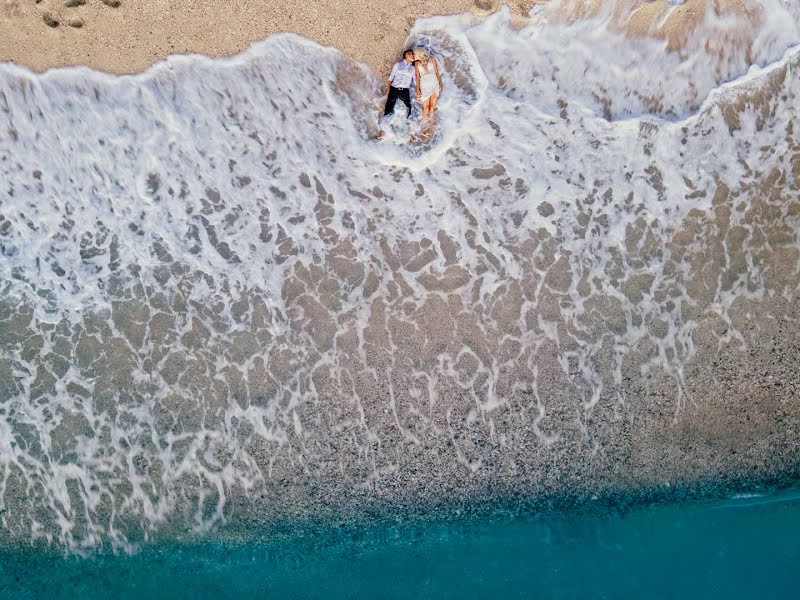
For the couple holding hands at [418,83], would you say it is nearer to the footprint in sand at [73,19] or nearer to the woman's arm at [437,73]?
the woman's arm at [437,73]

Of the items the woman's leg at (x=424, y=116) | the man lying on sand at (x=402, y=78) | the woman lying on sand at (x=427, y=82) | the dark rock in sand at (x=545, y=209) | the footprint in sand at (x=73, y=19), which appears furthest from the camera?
the dark rock in sand at (x=545, y=209)

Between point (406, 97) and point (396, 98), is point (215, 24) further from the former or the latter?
point (406, 97)

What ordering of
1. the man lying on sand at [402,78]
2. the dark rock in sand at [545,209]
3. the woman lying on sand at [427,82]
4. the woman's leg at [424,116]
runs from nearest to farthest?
the man lying on sand at [402,78], the woman lying on sand at [427,82], the woman's leg at [424,116], the dark rock in sand at [545,209]

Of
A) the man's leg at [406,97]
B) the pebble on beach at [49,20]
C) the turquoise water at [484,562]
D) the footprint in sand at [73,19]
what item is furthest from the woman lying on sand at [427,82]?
the turquoise water at [484,562]

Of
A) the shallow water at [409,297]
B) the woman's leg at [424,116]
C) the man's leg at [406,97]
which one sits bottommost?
the shallow water at [409,297]

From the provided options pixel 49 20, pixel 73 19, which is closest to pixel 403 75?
pixel 73 19

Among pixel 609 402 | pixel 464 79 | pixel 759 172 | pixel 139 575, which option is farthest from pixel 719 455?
pixel 139 575
